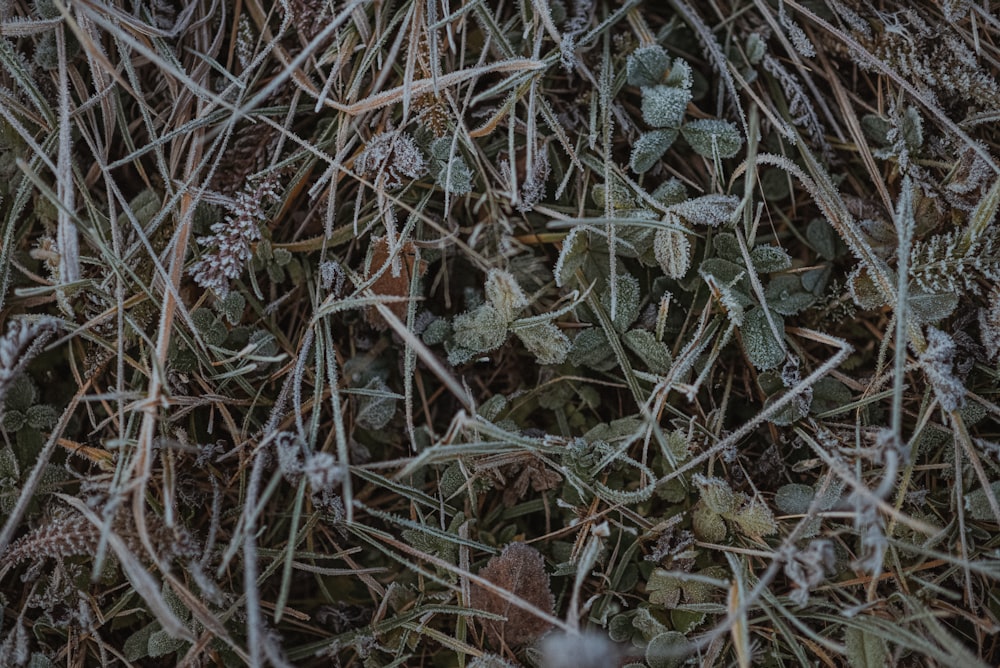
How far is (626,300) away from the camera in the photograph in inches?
64.0

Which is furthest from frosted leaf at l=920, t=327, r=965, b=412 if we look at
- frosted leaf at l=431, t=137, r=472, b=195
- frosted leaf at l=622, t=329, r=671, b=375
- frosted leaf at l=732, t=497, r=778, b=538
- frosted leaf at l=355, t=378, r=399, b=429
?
frosted leaf at l=355, t=378, r=399, b=429

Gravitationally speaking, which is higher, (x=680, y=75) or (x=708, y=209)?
(x=680, y=75)

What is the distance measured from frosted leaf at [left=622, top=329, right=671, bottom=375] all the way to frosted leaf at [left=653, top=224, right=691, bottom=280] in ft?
0.48

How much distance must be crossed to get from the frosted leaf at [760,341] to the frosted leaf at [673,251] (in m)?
0.19

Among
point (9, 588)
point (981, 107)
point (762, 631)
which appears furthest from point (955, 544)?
point (9, 588)

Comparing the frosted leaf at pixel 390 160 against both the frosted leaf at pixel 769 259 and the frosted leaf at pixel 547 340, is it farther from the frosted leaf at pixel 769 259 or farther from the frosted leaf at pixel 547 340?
the frosted leaf at pixel 769 259

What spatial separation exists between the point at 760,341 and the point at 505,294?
57 cm

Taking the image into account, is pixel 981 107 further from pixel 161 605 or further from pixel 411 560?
pixel 161 605

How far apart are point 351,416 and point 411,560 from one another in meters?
0.36

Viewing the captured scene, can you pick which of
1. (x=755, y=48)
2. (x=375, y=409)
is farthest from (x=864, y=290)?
(x=375, y=409)

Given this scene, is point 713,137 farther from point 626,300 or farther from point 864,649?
point 864,649

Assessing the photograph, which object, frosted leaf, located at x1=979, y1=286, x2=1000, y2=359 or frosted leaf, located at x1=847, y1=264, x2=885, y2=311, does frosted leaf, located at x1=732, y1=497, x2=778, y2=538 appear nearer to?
frosted leaf, located at x1=847, y1=264, x2=885, y2=311

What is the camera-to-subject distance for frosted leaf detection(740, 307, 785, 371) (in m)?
1.59

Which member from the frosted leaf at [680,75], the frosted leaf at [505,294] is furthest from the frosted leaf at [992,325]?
the frosted leaf at [505,294]
